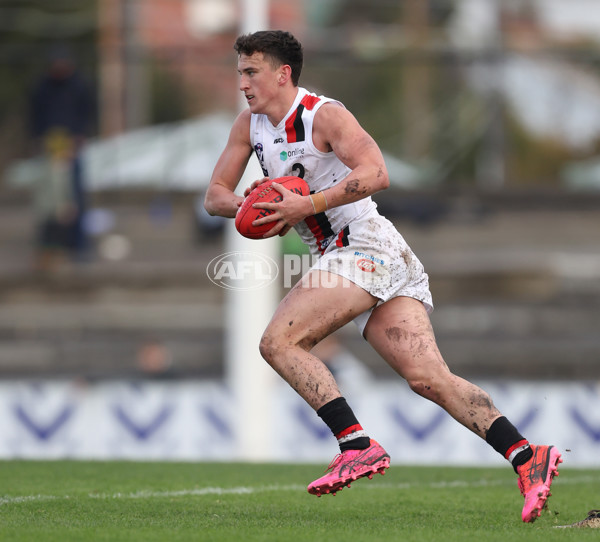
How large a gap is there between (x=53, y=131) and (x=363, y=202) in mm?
10912

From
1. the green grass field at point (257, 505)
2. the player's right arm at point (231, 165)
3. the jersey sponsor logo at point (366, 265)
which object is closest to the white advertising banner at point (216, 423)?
the green grass field at point (257, 505)

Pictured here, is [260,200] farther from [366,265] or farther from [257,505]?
[257,505]

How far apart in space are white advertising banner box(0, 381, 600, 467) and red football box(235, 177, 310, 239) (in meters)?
7.03

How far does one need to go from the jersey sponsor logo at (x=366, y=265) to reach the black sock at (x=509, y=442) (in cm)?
101

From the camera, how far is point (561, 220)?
68.5ft

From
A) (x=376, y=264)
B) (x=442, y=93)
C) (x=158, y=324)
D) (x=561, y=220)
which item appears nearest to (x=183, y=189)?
(x=158, y=324)

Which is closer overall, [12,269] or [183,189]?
[12,269]

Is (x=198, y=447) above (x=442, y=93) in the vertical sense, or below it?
below

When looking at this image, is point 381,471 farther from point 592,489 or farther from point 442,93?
point 442,93

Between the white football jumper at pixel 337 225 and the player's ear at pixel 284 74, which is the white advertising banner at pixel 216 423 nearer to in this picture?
the white football jumper at pixel 337 225

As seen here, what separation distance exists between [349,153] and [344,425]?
138 cm

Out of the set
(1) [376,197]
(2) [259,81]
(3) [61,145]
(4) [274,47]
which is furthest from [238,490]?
(1) [376,197]

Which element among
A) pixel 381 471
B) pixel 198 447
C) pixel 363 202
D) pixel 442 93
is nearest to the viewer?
pixel 381 471

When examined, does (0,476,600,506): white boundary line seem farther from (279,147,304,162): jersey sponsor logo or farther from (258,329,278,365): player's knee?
(279,147,304,162): jersey sponsor logo
